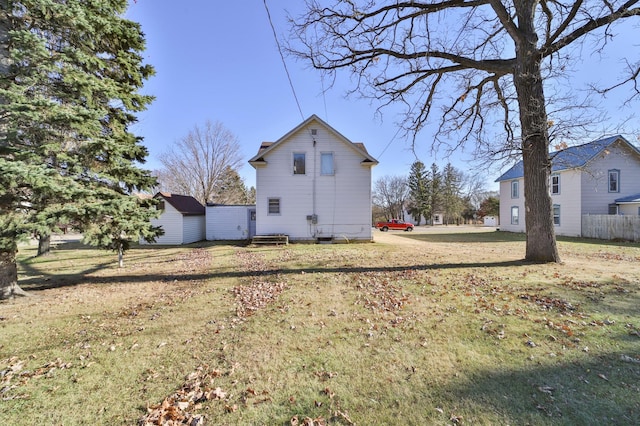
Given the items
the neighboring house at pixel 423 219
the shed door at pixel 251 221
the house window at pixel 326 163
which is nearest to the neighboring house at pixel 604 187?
the house window at pixel 326 163

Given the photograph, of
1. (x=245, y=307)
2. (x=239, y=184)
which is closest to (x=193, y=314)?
(x=245, y=307)

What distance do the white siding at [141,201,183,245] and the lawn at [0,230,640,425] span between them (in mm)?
11964

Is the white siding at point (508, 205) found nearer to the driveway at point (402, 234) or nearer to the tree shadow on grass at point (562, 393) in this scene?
the driveway at point (402, 234)

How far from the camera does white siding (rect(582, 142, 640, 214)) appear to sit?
18859 mm

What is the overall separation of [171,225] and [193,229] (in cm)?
187

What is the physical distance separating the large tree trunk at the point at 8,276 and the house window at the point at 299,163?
40.1 ft

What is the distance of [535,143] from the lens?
8.27m

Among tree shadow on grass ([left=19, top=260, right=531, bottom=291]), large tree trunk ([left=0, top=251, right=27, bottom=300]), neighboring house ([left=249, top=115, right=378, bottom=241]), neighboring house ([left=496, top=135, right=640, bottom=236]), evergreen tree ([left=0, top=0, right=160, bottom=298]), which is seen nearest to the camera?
evergreen tree ([left=0, top=0, right=160, bottom=298])

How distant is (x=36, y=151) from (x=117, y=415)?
5.90 meters

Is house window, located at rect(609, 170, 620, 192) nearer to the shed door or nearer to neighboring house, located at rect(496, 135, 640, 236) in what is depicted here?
neighboring house, located at rect(496, 135, 640, 236)

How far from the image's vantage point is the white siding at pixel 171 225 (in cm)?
1842

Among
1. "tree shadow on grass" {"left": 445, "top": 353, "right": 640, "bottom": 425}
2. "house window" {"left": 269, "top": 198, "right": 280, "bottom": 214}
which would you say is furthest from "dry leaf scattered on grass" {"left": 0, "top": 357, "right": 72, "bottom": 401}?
"house window" {"left": 269, "top": 198, "right": 280, "bottom": 214}

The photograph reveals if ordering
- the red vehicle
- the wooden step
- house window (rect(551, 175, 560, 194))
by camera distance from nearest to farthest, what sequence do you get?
the wooden step
house window (rect(551, 175, 560, 194))
the red vehicle

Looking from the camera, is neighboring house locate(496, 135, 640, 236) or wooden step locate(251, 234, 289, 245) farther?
neighboring house locate(496, 135, 640, 236)
